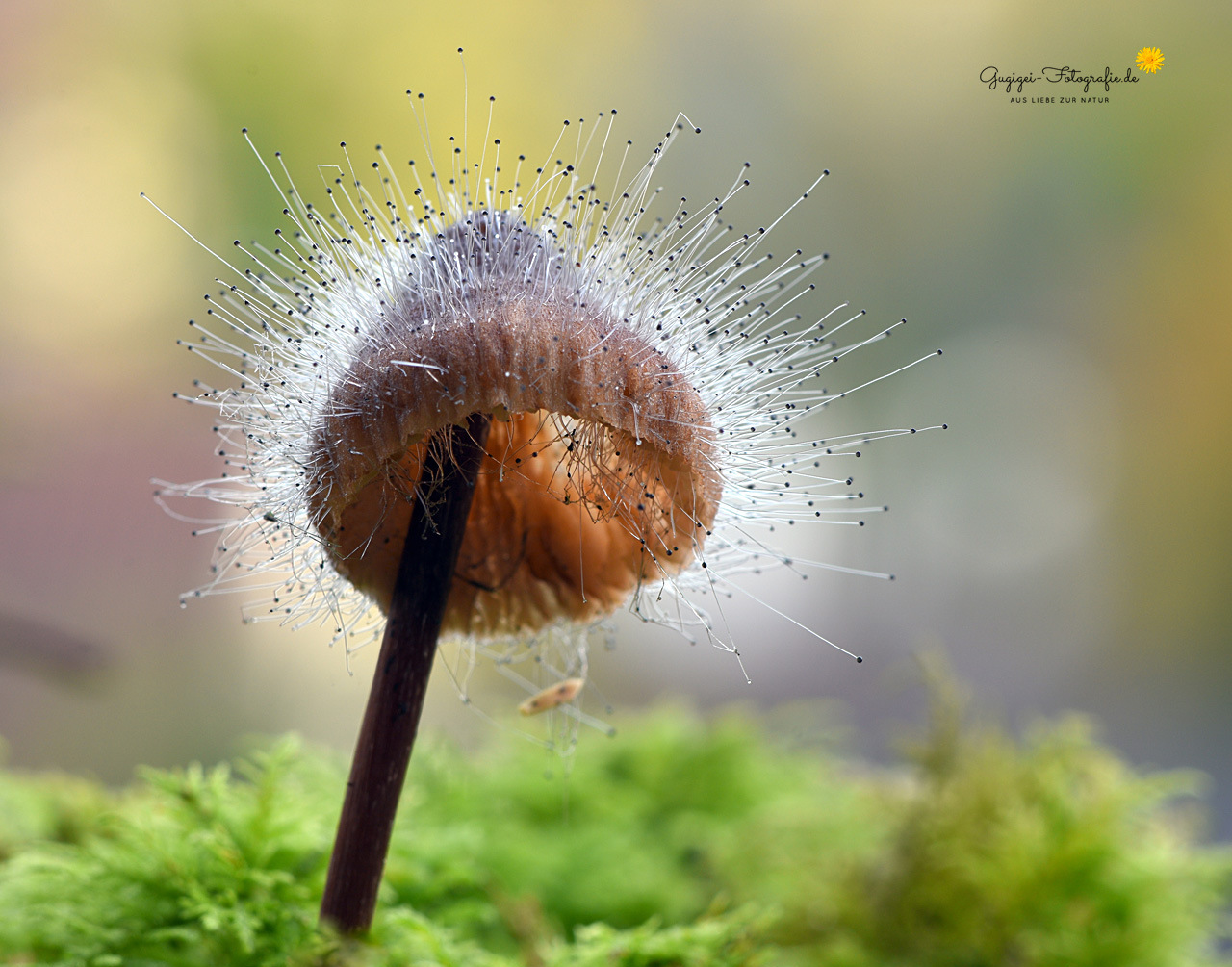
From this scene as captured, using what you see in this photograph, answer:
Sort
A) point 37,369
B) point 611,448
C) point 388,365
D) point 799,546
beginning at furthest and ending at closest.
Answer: point 37,369, point 799,546, point 611,448, point 388,365

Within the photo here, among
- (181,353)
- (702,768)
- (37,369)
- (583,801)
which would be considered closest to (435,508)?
(583,801)

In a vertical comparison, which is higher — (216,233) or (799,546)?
(216,233)

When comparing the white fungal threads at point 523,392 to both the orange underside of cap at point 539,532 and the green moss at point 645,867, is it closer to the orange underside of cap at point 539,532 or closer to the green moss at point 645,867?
the orange underside of cap at point 539,532

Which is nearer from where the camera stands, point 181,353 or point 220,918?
point 220,918

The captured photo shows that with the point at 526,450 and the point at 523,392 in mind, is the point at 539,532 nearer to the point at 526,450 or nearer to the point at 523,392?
the point at 526,450

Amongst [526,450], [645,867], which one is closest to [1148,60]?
[526,450]

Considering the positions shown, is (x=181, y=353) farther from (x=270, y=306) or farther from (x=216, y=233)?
(x=270, y=306)

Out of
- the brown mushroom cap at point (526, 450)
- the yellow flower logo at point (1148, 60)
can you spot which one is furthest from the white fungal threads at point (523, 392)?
the yellow flower logo at point (1148, 60)

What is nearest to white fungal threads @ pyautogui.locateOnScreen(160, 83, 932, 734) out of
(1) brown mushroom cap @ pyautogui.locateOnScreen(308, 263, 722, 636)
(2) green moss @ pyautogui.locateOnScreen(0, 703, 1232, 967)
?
(1) brown mushroom cap @ pyautogui.locateOnScreen(308, 263, 722, 636)
